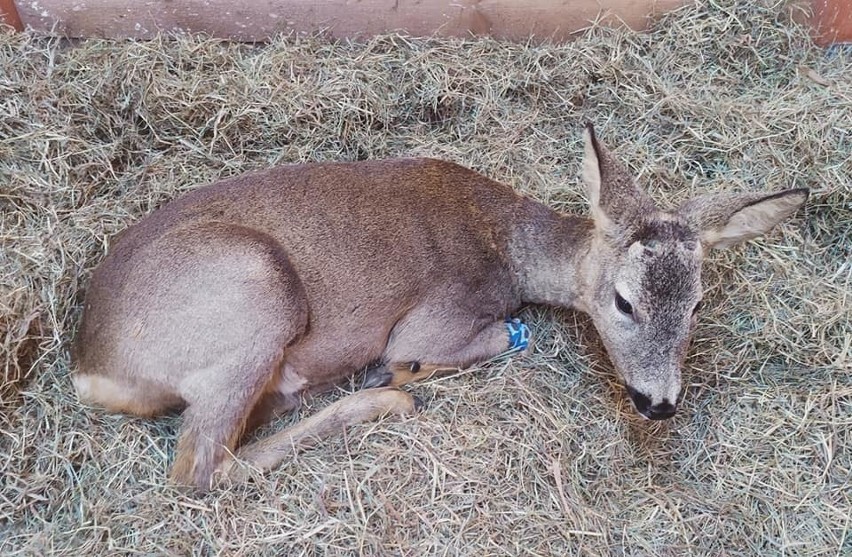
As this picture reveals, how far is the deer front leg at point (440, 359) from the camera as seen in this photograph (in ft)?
14.2

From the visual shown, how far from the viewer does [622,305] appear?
399 cm

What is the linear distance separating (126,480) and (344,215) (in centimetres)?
178

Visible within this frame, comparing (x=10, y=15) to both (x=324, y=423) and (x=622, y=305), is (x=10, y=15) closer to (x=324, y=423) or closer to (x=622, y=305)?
(x=324, y=423)

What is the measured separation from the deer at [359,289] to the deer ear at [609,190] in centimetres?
1

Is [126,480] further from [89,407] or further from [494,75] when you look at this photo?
[494,75]

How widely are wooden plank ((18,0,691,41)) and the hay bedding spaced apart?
146 millimetres

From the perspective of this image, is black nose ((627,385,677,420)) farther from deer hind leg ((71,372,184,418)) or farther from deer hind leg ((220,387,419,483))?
deer hind leg ((71,372,184,418))

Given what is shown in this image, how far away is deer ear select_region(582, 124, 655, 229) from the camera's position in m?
3.96

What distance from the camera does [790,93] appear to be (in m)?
5.45

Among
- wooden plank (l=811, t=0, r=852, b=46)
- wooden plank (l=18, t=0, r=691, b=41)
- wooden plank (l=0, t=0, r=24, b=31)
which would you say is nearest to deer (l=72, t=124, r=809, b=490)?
wooden plank (l=18, t=0, r=691, b=41)

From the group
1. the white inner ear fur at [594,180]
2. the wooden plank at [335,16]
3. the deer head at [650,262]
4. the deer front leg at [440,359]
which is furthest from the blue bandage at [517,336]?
the wooden plank at [335,16]

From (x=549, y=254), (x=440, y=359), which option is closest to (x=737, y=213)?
(x=549, y=254)

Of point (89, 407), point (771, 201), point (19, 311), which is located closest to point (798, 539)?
point (771, 201)

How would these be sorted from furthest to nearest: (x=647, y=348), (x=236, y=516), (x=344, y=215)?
(x=344, y=215), (x=647, y=348), (x=236, y=516)
